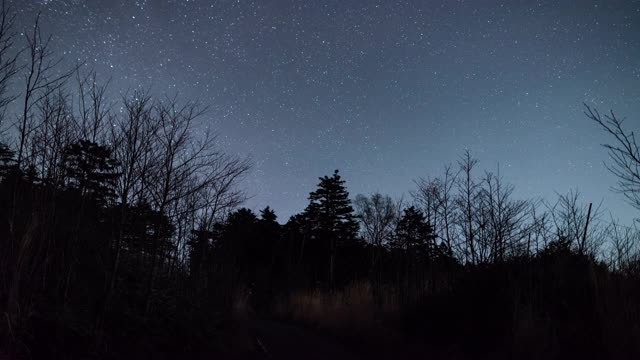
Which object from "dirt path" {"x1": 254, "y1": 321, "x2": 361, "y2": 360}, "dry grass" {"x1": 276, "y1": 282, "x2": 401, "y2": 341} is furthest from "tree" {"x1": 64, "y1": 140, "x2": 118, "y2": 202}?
"dry grass" {"x1": 276, "y1": 282, "x2": 401, "y2": 341}

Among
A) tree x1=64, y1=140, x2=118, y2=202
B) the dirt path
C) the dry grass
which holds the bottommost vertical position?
the dirt path

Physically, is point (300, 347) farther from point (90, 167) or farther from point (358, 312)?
point (90, 167)

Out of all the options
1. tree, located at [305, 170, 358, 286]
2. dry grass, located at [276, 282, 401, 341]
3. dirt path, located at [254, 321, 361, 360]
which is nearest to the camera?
dirt path, located at [254, 321, 361, 360]

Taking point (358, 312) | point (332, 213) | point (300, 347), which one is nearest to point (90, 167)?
point (300, 347)

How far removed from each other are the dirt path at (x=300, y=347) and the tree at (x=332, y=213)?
98.4ft

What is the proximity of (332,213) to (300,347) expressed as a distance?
34384 millimetres

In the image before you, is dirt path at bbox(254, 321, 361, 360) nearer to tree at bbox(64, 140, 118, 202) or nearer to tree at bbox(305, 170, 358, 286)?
tree at bbox(64, 140, 118, 202)

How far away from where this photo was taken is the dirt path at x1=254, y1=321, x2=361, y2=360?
24.7 ft

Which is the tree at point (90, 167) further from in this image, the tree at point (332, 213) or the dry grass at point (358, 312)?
the tree at point (332, 213)

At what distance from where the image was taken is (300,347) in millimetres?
8547

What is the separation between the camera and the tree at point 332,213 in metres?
41.2

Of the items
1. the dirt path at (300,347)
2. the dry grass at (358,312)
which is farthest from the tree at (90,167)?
the dry grass at (358,312)

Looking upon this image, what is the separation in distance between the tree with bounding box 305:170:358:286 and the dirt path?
29996 millimetres

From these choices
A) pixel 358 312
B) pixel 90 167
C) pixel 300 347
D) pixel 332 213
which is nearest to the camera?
pixel 90 167
